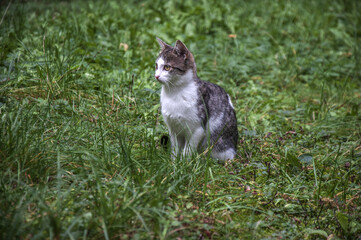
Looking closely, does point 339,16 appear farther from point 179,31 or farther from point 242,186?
point 242,186

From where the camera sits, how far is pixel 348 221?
2.57 m

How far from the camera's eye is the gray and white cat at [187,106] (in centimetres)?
344

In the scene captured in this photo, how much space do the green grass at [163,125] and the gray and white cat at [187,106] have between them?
21cm

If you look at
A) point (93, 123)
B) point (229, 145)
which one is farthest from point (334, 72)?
point (93, 123)

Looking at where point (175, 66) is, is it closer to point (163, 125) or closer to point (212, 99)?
point (212, 99)

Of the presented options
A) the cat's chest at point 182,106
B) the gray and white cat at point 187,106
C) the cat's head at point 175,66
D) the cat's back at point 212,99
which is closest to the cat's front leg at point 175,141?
the gray and white cat at point 187,106

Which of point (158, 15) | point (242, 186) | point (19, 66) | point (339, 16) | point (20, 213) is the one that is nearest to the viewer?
point (20, 213)

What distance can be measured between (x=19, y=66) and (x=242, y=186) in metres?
2.62

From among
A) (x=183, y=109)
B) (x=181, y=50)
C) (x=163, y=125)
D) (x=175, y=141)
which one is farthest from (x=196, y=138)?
(x=181, y=50)

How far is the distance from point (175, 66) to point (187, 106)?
373 mm

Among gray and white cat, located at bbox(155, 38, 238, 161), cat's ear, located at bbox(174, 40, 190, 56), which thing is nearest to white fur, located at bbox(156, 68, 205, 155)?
gray and white cat, located at bbox(155, 38, 238, 161)

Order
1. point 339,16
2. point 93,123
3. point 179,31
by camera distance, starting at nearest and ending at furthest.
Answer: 1. point 93,123
2. point 179,31
3. point 339,16

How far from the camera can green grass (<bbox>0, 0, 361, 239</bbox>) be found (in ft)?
7.74

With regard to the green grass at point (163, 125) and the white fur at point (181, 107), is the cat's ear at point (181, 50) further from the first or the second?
the green grass at point (163, 125)
